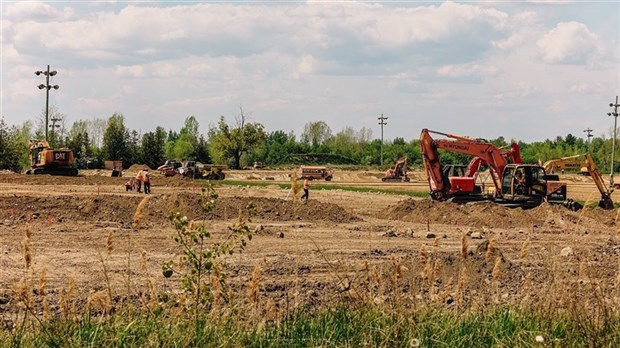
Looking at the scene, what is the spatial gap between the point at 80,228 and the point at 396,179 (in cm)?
4941

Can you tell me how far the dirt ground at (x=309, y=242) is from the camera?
37.3 feet

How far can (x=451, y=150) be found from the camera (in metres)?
29.8

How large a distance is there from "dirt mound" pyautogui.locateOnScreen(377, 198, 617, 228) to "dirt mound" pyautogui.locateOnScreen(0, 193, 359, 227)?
2.29 m

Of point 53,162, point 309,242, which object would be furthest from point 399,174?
point 309,242

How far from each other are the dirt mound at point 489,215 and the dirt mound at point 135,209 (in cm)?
229

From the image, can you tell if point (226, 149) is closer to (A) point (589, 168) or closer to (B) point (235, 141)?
(B) point (235, 141)

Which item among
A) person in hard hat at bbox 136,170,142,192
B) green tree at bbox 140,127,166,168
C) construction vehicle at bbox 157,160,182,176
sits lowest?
person in hard hat at bbox 136,170,142,192

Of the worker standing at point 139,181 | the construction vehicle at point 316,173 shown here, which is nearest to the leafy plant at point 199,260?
the worker standing at point 139,181

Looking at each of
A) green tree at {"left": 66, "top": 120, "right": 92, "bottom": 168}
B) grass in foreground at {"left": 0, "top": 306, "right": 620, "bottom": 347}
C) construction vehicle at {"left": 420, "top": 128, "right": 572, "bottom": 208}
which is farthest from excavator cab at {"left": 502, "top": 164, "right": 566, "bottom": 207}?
green tree at {"left": 66, "top": 120, "right": 92, "bottom": 168}

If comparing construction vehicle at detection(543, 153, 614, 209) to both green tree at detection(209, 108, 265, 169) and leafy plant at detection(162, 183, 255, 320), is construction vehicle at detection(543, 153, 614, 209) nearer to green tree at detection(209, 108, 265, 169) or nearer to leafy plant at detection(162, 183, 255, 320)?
leafy plant at detection(162, 183, 255, 320)

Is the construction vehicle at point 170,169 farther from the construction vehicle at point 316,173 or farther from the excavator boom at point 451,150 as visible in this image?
the excavator boom at point 451,150

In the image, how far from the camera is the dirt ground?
448 inches

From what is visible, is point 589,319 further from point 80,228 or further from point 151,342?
point 80,228

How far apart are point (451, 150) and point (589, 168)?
5.40 m
